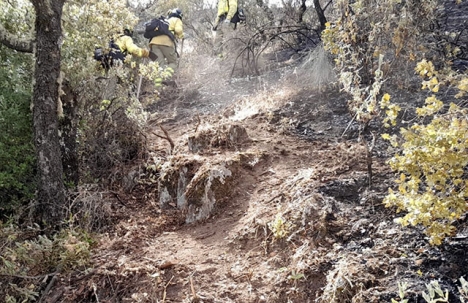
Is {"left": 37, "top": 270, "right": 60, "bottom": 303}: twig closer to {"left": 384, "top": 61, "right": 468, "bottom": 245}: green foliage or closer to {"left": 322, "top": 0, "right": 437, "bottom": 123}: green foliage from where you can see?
{"left": 384, "top": 61, "right": 468, "bottom": 245}: green foliage

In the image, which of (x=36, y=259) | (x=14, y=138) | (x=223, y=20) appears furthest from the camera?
(x=223, y=20)

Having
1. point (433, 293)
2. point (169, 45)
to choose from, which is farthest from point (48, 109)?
point (169, 45)

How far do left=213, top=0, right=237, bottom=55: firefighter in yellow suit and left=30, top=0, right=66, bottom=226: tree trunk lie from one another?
505 cm

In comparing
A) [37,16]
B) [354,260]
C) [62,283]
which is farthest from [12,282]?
[354,260]

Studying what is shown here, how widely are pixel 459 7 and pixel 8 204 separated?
698cm

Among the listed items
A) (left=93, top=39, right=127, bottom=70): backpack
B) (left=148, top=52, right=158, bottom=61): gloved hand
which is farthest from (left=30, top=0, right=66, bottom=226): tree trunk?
(left=148, top=52, right=158, bottom=61): gloved hand

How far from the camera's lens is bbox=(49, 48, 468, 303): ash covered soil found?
8.61 feet

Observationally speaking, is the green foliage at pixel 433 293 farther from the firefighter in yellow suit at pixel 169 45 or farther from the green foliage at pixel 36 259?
the firefighter in yellow suit at pixel 169 45

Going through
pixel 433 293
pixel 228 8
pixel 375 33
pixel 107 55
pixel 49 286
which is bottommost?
pixel 49 286

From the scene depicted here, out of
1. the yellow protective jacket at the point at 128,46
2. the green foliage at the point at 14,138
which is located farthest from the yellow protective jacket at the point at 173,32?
the green foliage at the point at 14,138

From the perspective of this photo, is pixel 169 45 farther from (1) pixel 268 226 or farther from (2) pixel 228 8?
(1) pixel 268 226

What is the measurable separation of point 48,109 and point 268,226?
2.27 m

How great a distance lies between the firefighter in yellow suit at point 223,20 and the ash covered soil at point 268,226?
10.8 feet

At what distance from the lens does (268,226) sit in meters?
3.38
